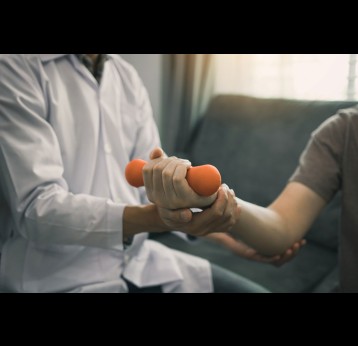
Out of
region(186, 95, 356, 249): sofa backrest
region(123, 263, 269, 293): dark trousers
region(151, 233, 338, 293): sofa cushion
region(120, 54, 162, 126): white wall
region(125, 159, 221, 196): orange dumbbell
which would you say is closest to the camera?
region(125, 159, 221, 196): orange dumbbell

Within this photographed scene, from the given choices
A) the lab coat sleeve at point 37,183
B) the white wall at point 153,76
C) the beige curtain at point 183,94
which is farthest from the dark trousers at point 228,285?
the white wall at point 153,76

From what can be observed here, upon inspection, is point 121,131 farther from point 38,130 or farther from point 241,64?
point 241,64

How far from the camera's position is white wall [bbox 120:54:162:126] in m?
1.68

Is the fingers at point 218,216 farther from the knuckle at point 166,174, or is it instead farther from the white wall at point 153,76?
the white wall at point 153,76

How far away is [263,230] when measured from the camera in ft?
2.46

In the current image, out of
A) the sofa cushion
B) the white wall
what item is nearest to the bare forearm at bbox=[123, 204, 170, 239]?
the sofa cushion

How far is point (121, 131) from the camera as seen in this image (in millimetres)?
875

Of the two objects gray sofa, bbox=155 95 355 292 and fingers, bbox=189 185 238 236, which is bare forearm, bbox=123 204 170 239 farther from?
gray sofa, bbox=155 95 355 292

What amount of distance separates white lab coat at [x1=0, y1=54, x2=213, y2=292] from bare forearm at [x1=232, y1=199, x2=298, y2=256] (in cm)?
21

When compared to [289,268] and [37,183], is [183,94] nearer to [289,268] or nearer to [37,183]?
[289,268]

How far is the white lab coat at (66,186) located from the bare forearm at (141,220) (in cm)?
2

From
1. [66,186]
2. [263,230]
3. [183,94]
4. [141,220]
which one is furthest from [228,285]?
[183,94]

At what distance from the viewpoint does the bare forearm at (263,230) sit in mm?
732

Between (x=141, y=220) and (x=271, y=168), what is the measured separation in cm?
75
